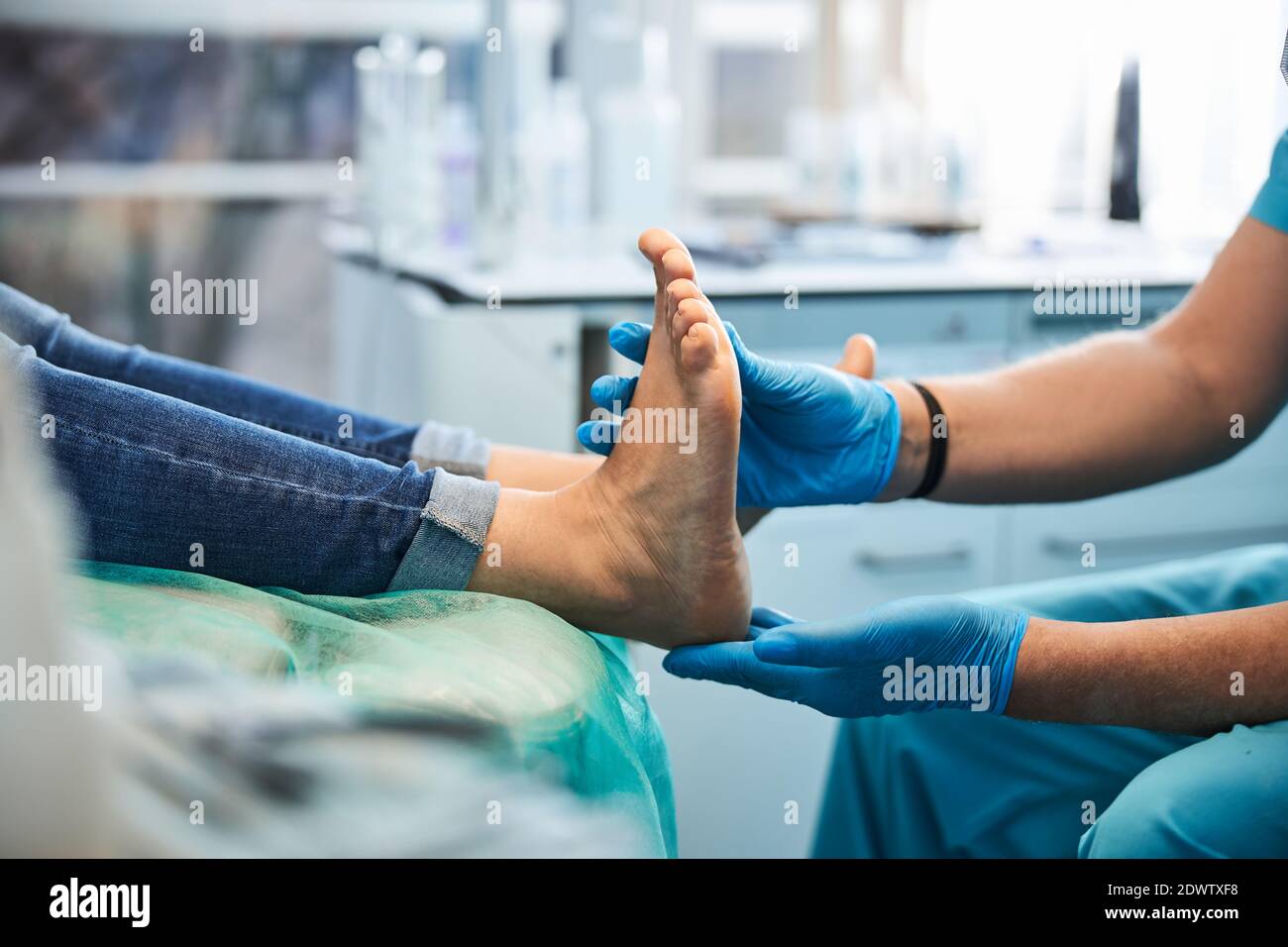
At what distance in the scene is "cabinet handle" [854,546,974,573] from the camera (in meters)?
1.55

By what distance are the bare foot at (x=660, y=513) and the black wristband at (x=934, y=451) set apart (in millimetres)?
248

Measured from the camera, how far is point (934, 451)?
102cm

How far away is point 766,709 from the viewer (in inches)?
56.4

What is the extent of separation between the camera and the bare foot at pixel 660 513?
0.78 metres

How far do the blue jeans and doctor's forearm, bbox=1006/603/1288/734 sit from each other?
378 mm

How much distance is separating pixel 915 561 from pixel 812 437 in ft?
2.15

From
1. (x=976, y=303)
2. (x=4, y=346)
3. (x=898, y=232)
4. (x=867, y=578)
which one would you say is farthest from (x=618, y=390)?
(x=898, y=232)
